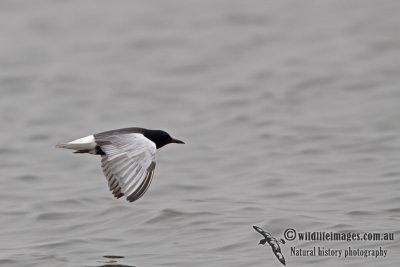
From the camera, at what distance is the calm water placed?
10859 millimetres

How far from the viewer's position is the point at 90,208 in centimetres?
1222

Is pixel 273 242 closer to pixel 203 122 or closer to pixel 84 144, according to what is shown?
pixel 84 144

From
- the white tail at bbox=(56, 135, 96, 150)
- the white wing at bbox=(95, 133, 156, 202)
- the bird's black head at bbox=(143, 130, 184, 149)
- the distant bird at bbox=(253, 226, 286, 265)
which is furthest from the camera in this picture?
the bird's black head at bbox=(143, 130, 184, 149)

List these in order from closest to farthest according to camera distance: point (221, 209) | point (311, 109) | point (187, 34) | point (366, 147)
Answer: point (221, 209) < point (366, 147) < point (311, 109) < point (187, 34)

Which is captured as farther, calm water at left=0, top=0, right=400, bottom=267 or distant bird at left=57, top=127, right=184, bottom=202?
calm water at left=0, top=0, right=400, bottom=267

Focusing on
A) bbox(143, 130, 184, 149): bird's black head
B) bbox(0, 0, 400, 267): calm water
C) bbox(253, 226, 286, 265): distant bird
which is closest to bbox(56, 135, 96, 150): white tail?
bbox(143, 130, 184, 149): bird's black head

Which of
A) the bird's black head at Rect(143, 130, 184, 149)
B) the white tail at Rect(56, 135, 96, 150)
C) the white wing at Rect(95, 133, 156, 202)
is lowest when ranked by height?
the white wing at Rect(95, 133, 156, 202)

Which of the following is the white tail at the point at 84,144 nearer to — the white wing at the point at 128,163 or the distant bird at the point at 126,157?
the distant bird at the point at 126,157

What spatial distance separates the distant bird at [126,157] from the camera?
906cm

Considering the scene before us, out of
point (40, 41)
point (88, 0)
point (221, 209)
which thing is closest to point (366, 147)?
point (221, 209)

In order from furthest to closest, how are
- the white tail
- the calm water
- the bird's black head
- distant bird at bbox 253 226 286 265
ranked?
the calm water, the bird's black head, the white tail, distant bird at bbox 253 226 286 265

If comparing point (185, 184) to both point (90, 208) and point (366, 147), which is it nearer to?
point (90, 208)

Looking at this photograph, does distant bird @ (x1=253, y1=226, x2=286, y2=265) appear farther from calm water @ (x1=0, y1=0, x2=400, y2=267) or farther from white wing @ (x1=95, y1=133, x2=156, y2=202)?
white wing @ (x1=95, y1=133, x2=156, y2=202)

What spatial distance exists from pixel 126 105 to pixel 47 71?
8.82ft
